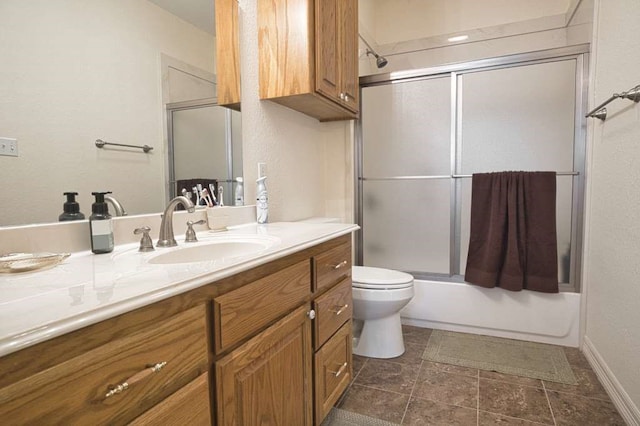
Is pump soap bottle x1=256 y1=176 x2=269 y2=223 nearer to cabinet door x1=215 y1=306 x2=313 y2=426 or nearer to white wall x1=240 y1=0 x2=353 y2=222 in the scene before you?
white wall x1=240 y1=0 x2=353 y2=222

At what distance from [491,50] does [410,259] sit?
1996mm

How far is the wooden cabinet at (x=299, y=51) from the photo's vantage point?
1604mm

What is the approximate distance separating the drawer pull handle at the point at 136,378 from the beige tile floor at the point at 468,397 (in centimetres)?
118

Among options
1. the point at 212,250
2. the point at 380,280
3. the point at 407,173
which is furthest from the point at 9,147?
the point at 407,173

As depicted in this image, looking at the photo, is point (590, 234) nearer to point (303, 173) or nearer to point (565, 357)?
point (565, 357)

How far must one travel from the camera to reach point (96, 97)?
1053 mm

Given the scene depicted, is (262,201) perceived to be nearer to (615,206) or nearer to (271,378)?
(271,378)

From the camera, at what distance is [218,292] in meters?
0.80

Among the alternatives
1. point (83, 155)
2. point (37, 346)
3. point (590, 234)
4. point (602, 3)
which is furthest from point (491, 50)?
point (37, 346)

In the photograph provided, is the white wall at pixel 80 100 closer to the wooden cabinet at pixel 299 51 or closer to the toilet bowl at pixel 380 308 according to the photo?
the wooden cabinet at pixel 299 51

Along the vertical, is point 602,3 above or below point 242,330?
above

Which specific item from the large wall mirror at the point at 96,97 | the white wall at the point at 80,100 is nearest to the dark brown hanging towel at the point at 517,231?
the large wall mirror at the point at 96,97

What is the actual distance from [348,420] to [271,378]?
27.5 inches

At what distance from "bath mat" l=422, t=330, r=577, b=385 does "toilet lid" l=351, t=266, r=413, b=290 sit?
486mm
